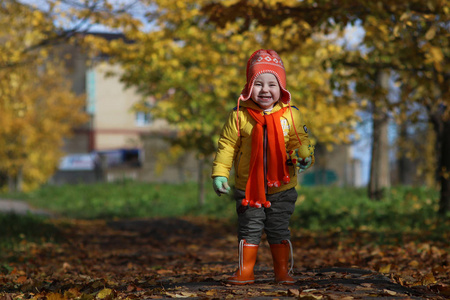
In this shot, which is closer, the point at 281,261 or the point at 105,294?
the point at 105,294

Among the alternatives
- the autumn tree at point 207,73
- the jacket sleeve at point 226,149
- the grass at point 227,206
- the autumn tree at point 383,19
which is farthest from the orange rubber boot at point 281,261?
the autumn tree at point 207,73

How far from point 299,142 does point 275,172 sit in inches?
13.2

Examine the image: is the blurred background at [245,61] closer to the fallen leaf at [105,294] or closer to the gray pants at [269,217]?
the gray pants at [269,217]

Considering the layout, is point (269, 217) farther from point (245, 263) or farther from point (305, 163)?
point (305, 163)

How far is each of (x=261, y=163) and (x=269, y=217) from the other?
451mm

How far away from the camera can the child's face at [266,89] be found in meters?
4.38

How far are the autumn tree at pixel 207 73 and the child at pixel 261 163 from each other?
23.8 feet

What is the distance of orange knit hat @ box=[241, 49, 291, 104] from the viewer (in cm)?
439

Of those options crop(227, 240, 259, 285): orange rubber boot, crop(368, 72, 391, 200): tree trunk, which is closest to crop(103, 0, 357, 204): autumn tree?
crop(368, 72, 391, 200): tree trunk

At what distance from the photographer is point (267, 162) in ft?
14.3

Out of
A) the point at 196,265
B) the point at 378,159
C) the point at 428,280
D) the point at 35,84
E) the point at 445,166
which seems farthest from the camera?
the point at 35,84

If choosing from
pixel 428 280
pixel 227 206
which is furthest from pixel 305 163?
pixel 227 206

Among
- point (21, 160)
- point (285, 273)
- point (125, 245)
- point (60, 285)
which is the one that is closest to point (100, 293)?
point (60, 285)

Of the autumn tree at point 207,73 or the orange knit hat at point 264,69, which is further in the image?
the autumn tree at point 207,73
